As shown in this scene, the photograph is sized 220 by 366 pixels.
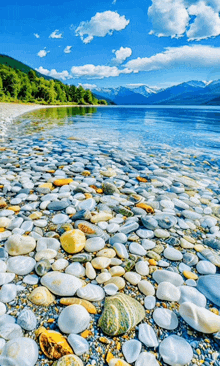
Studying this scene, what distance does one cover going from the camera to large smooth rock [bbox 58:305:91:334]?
121 cm

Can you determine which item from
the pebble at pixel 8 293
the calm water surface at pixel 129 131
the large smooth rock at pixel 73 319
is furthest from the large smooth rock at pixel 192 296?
the calm water surface at pixel 129 131

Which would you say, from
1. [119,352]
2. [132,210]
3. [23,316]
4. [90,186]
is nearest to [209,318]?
[119,352]

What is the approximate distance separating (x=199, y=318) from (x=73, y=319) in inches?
30.5

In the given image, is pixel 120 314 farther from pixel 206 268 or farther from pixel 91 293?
pixel 206 268

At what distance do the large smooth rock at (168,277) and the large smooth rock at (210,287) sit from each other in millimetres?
146

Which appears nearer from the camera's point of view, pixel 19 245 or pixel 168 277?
pixel 168 277

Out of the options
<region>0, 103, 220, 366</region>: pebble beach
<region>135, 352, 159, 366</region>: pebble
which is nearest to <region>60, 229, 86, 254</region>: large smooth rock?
<region>0, 103, 220, 366</region>: pebble beach

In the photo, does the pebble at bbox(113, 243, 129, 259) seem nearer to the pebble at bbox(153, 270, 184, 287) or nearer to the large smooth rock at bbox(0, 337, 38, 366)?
the pebble at bbox(153, 270, 184, 287)

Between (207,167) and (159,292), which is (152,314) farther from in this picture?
(207,167)

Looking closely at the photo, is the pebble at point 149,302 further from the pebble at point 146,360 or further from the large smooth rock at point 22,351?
the large smooth rock at point 22,351

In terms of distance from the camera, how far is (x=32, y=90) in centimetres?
6581

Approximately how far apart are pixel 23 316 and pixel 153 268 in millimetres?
1014

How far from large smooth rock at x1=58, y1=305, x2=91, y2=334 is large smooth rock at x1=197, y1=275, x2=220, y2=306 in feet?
2.84

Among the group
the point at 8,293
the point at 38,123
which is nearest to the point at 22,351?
the point at 8,293
